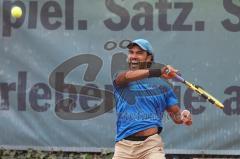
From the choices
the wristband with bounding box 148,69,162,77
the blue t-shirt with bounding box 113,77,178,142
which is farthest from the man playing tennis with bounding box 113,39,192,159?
the wristband with bounding box 148,69,162,77

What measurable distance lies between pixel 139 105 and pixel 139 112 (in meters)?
0.05

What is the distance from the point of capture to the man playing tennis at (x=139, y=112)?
15.3 ft

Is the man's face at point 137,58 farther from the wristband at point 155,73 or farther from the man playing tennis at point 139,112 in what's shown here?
the wristband at point 155,73

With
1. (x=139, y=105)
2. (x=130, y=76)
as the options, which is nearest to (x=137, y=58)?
(x=130, y=76)

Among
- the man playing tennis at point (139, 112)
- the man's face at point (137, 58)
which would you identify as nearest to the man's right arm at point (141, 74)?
the man playing tennis at point (139, 112)

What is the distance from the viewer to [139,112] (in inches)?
184

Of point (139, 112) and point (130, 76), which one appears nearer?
point (130, 76)

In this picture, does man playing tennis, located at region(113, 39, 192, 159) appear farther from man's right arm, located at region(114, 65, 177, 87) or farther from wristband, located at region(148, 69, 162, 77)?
wristband, located at region(148, 69, 162, 77)

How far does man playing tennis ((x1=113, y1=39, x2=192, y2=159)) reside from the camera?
4.68 m

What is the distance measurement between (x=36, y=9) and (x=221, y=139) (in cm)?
260

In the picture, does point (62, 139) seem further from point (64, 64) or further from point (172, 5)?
point (172, 5)

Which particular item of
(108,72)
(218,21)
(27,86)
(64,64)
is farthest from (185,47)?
(27,86)

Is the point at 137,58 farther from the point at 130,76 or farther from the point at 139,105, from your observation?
the point at 139,105

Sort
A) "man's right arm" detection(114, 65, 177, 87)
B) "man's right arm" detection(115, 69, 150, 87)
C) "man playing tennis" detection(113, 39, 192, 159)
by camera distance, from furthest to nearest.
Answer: "man playing tennis" detection(113, 39, 192, 159) → "man's right arm" detection(115, 69, 150, 87) → "man's right arm" detection(114, 65, 177, 87)
